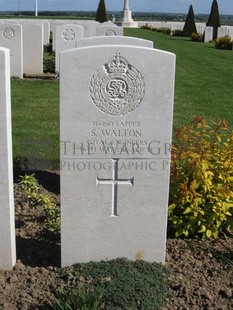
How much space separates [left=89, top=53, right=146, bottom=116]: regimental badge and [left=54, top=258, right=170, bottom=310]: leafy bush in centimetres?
110

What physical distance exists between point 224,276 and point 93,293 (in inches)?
39.7

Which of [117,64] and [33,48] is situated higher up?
[117,64]

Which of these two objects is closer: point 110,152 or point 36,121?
point 110,152

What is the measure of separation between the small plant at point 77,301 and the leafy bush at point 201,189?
46.5 inches

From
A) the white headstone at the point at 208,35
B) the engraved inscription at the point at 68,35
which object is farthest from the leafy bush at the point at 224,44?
the engraved inscription at the point at 68,35

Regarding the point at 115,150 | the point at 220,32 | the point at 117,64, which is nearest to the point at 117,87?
the point at 117,64

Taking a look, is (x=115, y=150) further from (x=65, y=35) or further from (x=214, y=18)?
(x=214, y=18)

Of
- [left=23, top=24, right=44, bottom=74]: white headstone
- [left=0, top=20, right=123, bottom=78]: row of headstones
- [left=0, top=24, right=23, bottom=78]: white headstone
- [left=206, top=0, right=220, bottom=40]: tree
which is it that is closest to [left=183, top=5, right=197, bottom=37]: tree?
[left=206, top=0, right=220, bottom=40]: tree

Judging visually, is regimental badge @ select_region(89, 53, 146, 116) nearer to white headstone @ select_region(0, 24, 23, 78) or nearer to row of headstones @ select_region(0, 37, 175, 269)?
row of headstones @ select_region(0, 37, 175, 269)

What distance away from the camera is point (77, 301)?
321cm

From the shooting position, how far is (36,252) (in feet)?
13.4

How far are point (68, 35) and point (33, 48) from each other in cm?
113

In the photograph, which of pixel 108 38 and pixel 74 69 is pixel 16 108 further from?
pixel 74 69

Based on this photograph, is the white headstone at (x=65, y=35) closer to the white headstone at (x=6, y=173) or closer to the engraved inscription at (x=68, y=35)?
the engraved inscription at (x=68, y=35)
